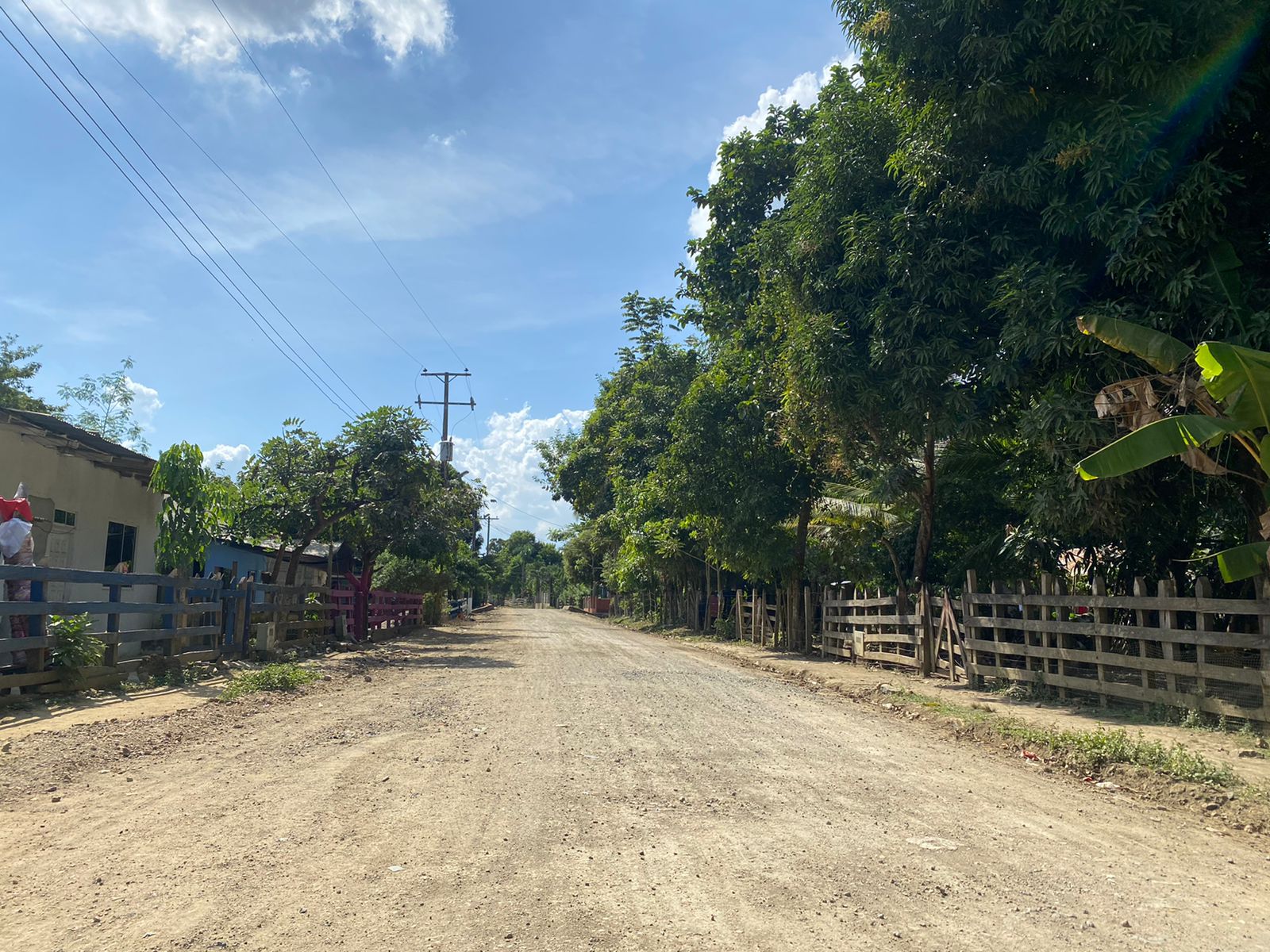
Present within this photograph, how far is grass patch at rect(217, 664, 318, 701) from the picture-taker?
37.3 feet

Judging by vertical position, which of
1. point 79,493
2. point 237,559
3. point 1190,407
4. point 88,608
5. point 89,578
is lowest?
point 88,608

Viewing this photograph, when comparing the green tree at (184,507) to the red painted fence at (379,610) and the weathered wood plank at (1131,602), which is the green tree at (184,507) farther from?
the weathered wood plank at (1131,602)

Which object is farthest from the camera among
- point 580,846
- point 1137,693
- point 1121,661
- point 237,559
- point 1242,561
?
point 237,559

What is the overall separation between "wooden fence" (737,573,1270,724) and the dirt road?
2.67m

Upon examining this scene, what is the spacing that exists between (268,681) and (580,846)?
8713mm

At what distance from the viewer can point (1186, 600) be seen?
913 centimetres

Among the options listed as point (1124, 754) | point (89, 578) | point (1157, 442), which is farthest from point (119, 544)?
point (1157, 442)

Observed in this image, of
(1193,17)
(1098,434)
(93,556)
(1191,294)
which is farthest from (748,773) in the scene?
(93,556)

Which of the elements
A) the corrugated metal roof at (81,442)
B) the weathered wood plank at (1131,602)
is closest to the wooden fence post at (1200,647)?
the weathered wood plank at (1131,602)

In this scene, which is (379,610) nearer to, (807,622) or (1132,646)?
(807,622)

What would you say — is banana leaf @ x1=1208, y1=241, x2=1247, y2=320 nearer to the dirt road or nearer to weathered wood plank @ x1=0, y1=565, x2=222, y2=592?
the dirt road

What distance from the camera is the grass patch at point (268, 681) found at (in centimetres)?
1136

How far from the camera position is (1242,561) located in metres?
8.12

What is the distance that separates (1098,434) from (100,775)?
10089 millimetres
